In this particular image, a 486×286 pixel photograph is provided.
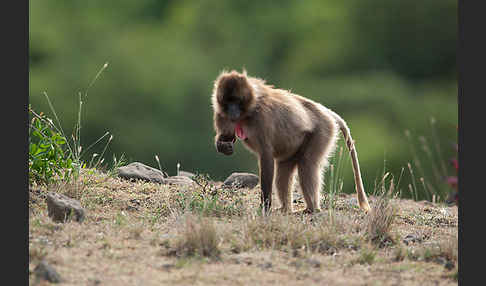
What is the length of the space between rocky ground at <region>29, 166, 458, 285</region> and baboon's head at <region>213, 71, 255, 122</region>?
2.87 feet

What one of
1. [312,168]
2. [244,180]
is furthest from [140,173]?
[312,168]

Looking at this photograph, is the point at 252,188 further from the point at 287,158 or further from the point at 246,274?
the point at 246,274

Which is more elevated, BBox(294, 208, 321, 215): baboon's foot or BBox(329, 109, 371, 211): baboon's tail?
BBox(329, 109, 371, 211): baboon's tail

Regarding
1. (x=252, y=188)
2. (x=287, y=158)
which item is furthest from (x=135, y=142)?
(x=287, y=158)

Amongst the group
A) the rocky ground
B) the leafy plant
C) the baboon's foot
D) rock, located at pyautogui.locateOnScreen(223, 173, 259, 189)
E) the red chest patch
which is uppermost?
the red chest patch

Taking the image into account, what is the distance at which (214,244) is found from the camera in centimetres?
525

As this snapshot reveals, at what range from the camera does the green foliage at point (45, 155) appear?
6719mm

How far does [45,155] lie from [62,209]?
3.50ft

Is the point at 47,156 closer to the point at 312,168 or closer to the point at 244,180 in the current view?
the point at 244,180

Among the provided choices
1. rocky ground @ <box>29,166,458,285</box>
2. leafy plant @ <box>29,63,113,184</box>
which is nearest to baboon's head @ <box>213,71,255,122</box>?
rocky ground @ <box>29,166,458,285</box>

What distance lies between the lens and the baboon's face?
6496 mm

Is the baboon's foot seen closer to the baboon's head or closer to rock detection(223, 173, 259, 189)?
the baboon's head

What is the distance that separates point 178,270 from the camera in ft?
15.9

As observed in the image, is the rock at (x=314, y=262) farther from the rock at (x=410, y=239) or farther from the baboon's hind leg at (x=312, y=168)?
the baboon's hind leg at (x=312, y=168)
